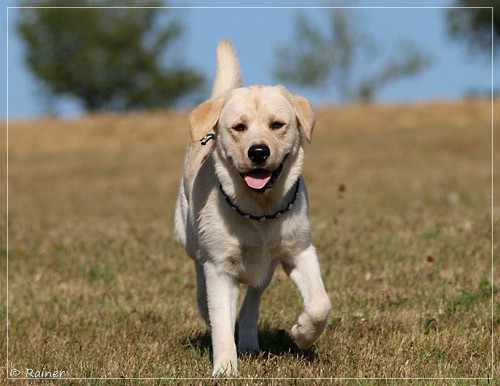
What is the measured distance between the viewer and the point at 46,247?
9.68 meters

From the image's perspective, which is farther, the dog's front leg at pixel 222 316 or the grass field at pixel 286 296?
the grass field at pixel 286 296

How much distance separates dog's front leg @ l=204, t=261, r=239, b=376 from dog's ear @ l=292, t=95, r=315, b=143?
0.92m

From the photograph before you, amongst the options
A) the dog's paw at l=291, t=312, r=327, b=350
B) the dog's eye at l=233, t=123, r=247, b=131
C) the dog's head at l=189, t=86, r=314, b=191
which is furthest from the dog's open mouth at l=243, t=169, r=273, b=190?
the dog's paw at l=291, t=312, r=327, b=350

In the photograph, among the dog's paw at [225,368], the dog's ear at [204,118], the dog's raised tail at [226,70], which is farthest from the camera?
the dog's raised tail at [226,70]

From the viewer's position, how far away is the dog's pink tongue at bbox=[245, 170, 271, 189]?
4.77m

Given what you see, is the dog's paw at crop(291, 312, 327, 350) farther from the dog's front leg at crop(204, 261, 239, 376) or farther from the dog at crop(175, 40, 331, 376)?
the dog's front leg at crop(204, 261, 239, 376)

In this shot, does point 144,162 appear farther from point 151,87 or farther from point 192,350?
point 151,87

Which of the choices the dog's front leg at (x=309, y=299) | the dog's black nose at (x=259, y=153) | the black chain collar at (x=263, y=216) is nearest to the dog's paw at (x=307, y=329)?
the dog's front leg at (x=309, y=299)

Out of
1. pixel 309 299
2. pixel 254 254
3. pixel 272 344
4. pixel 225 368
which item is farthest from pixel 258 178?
pixel 272 344

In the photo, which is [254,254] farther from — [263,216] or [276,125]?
[276,125]

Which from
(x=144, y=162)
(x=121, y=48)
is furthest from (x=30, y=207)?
(x=121, y=48)

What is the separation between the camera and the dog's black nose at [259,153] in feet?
15.1

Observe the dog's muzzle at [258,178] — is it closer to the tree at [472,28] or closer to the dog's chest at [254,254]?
the dog's chest at [254,254]

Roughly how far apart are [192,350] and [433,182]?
12961 millimetres
